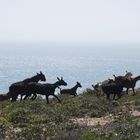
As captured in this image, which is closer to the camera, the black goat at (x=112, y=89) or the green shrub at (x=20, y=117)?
the green shrub at (x=20, y=117)

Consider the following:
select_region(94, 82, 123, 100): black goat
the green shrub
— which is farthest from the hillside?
select_region(94, 82, 123, 100): black goat

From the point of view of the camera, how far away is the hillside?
56.1ft

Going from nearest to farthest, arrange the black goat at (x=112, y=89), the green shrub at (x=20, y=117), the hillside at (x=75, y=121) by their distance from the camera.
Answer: the hillside at (x=75, y=121) < the green shrub at (x=20, y=117) < the black goat at (x=112, y=89)

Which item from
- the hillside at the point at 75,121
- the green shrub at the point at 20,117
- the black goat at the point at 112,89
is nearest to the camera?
the hillside at the point at 75,121

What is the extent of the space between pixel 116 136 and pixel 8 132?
175 inches

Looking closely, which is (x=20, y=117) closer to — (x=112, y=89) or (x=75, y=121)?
(x=75, y=121)

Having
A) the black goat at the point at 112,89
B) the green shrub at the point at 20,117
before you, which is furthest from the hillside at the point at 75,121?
the black goat at the point at 112,89

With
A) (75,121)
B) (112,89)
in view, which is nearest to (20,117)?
(75,121)

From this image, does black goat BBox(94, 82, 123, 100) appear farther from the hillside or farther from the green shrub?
the green shrub

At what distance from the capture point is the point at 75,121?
22094 millimetres

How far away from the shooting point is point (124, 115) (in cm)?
2297

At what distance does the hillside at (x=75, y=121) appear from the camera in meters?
17.1

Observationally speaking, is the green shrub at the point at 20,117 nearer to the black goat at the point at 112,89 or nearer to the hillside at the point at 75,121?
the hillside at the point at 75,121

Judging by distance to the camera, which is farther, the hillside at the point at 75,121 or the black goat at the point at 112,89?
the black goat at the point at 112,89
